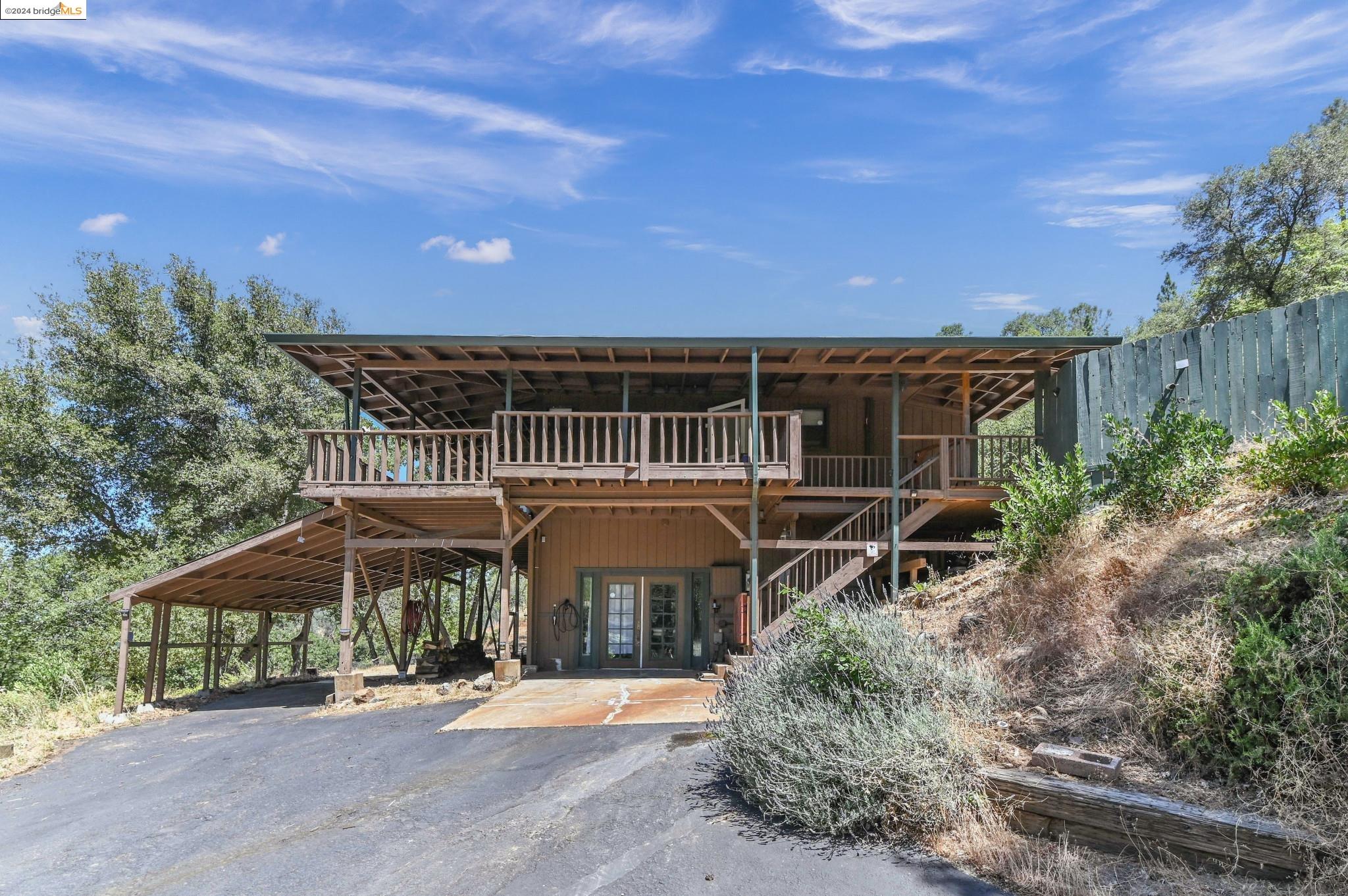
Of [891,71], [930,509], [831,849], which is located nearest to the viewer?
[831,849]

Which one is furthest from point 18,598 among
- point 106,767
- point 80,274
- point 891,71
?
point 891,71

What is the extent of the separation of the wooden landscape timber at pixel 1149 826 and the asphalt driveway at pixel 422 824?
0.74 metres

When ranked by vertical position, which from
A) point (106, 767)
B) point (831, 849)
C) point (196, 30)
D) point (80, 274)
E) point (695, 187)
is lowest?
point (106, 767)

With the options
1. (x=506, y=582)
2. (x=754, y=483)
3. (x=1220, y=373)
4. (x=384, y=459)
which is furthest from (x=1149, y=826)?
(x=384, y=459)

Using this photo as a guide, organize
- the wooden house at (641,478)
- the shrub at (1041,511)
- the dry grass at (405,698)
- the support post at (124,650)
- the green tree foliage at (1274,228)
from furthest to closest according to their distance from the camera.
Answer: the green tree foliage at (1274,228) → the support post at (124,650) → the wooden house at (641,478) → the dry grass at (405,698) → the shrub at (1041,511)

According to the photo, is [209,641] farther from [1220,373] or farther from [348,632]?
[1220,373]

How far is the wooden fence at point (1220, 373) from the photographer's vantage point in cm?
873

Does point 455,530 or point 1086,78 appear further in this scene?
point 1086,78

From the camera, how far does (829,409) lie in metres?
16.8

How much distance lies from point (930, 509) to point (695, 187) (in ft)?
99.0

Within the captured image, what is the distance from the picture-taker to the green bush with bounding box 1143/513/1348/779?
14.9 ft

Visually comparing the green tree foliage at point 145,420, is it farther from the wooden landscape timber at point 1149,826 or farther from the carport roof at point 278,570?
the wooden landscape timber at point 1149,826

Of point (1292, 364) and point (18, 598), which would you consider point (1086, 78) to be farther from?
point (18, 598)

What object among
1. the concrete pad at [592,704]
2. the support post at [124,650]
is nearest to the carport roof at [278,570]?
the support post at [124,650]
